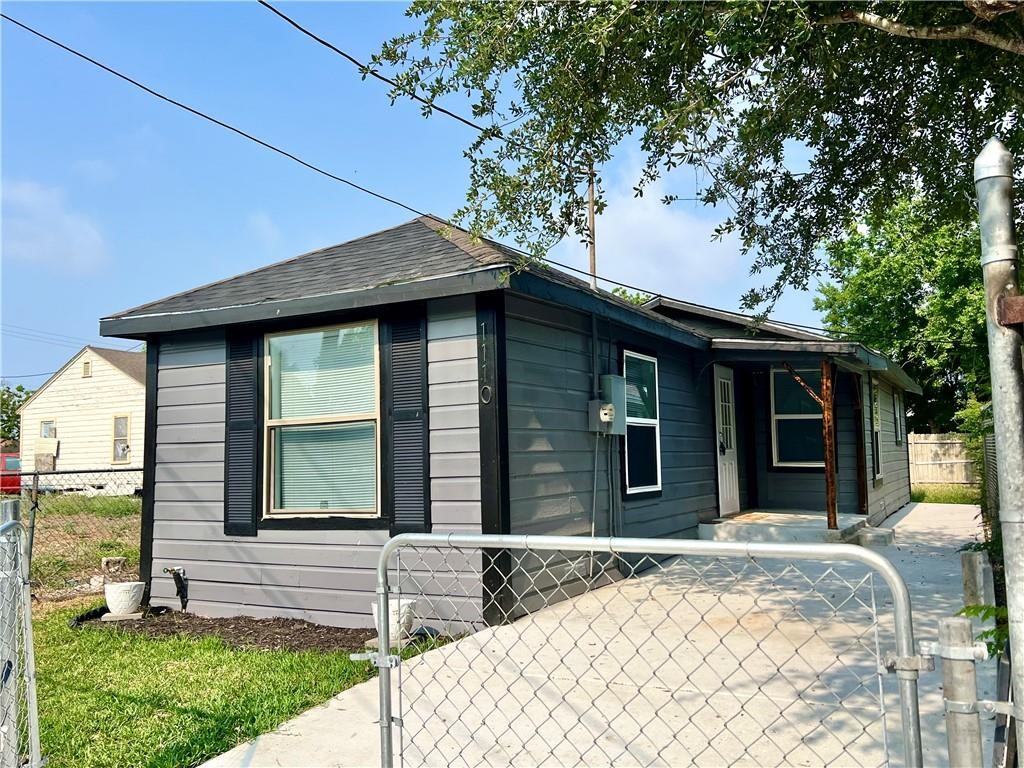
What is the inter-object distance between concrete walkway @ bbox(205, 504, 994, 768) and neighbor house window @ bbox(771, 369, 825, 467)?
237 inches

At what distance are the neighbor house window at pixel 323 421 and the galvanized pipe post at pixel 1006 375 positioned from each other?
5.06m

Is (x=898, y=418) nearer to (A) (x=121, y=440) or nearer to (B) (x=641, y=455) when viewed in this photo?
(B) (x=641, y=455)

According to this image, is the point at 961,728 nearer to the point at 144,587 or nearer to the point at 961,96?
the point at 961,96

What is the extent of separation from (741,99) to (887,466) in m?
11.0

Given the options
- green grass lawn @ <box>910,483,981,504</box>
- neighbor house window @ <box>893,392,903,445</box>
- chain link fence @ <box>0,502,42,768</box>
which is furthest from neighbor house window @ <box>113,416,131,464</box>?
chain link fence @ <box>0,502,42,768</box>

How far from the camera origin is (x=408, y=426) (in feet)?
19.4

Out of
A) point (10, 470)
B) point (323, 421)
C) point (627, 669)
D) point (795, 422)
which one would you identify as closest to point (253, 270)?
point (323, 421)

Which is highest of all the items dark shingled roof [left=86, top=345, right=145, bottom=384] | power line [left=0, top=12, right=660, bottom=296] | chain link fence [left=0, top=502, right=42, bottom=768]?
power line [left=0, top=12, right=660, bottom=296]

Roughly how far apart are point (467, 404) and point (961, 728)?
4.53 meters

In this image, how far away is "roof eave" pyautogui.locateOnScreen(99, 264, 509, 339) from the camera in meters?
5.49

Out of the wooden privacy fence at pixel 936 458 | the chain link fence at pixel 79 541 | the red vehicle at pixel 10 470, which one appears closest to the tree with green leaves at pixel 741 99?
the chain link fence at pixel 79 541

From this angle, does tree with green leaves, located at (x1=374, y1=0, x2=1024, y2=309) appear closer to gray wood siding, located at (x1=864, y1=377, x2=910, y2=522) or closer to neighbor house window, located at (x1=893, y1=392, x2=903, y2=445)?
gray wood siding, located at (x1=864, y1=377, x2=910, y2=522)

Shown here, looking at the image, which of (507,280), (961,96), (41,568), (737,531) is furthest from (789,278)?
(41,568)

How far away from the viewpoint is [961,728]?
4.53 feet
